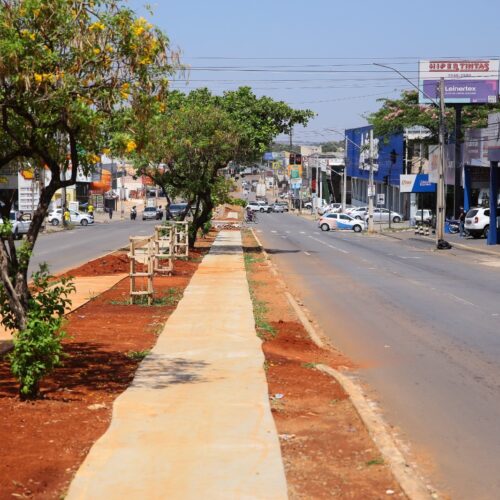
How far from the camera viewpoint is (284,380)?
11867 millimetres

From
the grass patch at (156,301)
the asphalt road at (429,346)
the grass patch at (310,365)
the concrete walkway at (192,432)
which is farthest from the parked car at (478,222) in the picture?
the grass patch at (310,365)

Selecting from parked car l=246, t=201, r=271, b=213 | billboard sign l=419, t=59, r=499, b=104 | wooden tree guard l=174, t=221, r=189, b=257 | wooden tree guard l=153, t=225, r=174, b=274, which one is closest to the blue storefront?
billboard sign l=419, t=59, r=499, b=104

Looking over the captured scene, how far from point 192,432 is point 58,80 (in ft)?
15.9

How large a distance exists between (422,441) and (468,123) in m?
79.2

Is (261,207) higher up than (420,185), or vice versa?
(420,185)

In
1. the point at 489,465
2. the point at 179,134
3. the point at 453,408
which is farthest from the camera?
the point at 179,134

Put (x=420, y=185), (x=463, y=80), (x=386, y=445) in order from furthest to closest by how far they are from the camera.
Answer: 1. (x=420, y=185)
2. (x=463, y=80)
3. (x=386, y=445)

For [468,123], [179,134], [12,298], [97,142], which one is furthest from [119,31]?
[468,123]

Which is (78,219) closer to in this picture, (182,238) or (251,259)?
(182,238)

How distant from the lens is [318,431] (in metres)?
9.20

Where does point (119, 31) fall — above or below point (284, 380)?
above


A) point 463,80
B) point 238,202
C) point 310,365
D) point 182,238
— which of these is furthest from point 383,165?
point 310,365

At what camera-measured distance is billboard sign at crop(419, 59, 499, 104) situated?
72.0m

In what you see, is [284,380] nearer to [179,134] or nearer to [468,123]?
[179,134]
